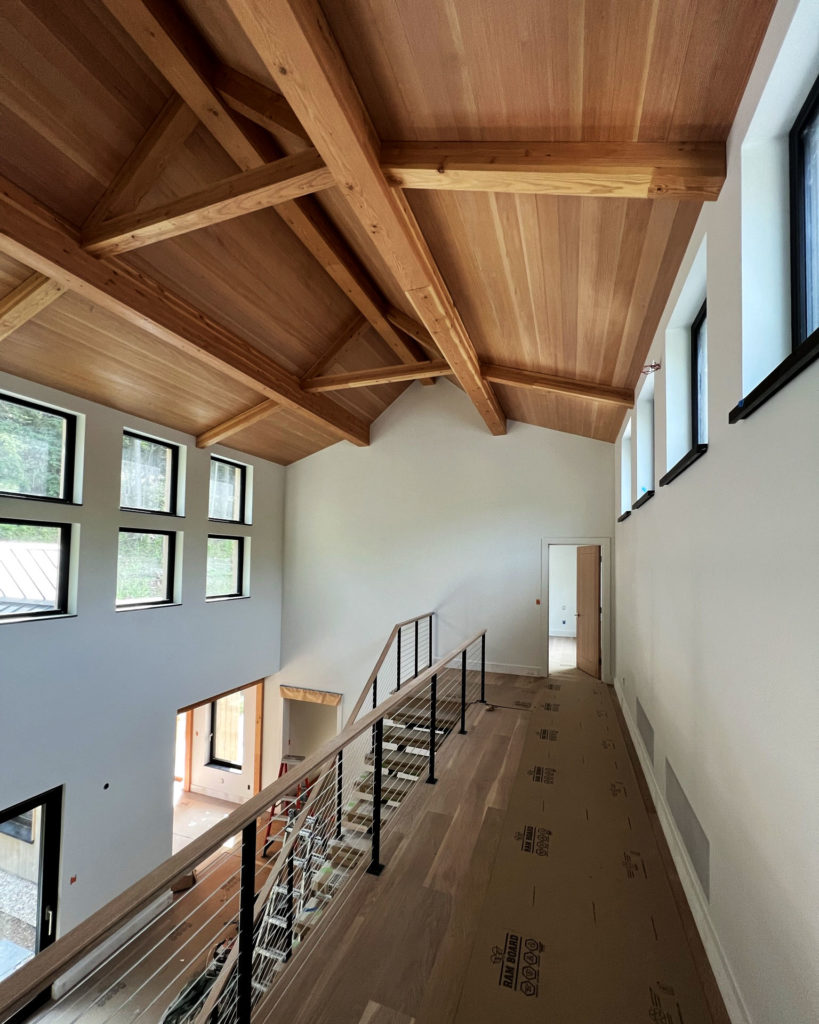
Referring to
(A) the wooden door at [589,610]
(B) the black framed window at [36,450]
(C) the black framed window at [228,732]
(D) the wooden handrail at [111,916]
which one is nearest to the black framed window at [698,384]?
(D) the wooden handrail at [111,916]

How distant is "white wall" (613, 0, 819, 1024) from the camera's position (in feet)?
3.79

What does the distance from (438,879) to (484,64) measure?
3369mm

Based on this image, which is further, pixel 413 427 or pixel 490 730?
pixel 413 427

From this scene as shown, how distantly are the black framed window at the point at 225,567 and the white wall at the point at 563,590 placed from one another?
5.82 metres

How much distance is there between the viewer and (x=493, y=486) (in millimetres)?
6777

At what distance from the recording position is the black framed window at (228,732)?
27.7 ft

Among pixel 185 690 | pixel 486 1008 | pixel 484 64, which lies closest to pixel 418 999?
pixel 486 1008

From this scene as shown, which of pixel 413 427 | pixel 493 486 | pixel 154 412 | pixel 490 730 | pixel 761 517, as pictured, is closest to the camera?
pixel 761 517

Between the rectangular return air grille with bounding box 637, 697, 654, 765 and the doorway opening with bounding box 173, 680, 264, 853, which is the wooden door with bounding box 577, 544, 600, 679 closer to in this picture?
the rectangular return air grille with bounding box 637, 697, 654, 765

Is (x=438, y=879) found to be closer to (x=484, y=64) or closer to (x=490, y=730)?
(x=490, y=730)

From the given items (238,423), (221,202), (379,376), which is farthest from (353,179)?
(238,423)

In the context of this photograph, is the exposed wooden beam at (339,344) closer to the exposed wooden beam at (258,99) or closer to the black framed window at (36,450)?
the black framed window at (36,450)

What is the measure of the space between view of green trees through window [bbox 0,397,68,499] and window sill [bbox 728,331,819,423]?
5.36 m

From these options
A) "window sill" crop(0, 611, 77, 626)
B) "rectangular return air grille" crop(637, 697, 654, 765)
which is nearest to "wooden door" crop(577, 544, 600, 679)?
"rectangular return air grille" crop(637, 697, 654, 765)
